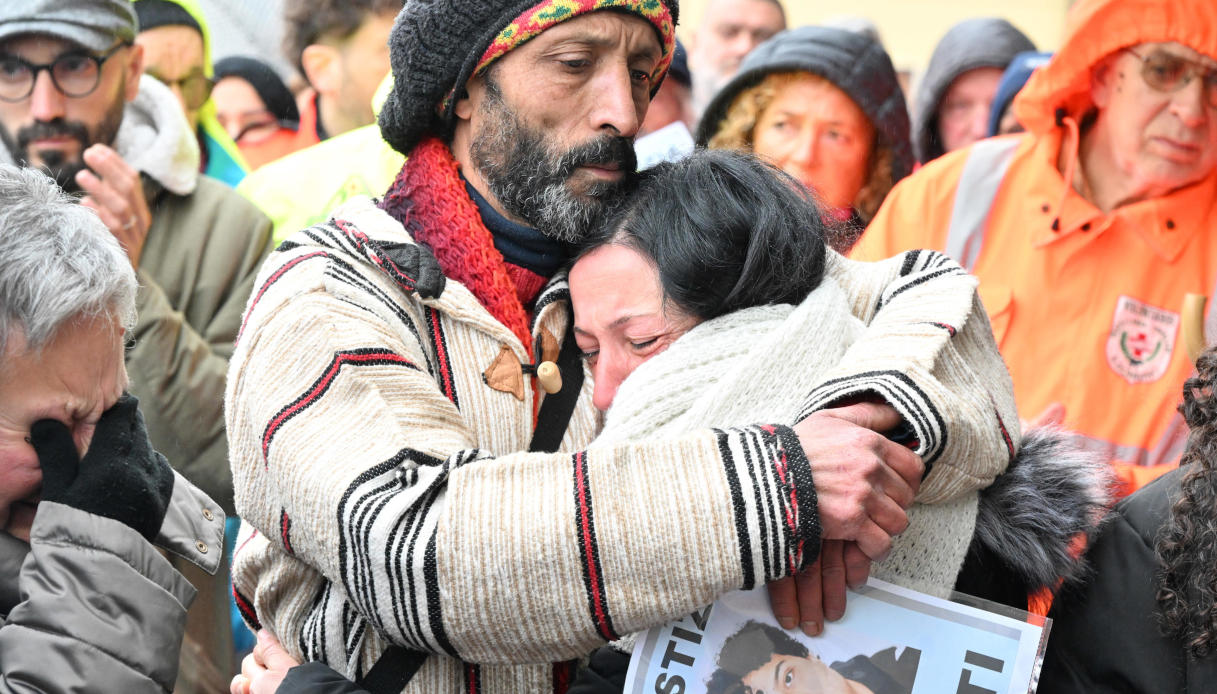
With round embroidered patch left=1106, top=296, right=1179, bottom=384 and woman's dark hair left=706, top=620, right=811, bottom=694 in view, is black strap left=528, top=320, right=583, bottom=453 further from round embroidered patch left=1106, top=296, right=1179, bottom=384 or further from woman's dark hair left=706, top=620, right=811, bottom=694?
round embroidered patch left=1106, top=296, right=1179, bottom=384

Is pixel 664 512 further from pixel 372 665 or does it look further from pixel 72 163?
pixel 72 163

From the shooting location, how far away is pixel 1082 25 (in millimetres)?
3783

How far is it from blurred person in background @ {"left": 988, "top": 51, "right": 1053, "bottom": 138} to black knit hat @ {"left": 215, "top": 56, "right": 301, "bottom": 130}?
290cm

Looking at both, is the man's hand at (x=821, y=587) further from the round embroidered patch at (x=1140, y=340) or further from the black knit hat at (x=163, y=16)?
the black knit hat at (x=163, y=16)

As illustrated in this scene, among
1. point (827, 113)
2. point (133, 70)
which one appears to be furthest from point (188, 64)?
point (827, 113)

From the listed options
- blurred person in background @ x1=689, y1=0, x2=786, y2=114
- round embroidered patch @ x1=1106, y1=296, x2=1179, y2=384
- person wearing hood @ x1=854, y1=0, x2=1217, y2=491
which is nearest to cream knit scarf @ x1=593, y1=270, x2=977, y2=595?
person wearing hood @ x1=854, y1=0, x2=1217, y2=491

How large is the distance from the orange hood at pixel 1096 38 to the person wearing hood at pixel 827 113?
1.85 ft

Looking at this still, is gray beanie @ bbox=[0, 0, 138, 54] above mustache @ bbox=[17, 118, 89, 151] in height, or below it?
above

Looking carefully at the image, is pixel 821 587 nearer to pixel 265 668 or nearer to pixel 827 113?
pixel 265 668

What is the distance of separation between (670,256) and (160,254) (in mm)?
2011

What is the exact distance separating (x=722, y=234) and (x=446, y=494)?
0.66 m

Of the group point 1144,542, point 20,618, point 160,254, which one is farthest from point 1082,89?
point 20,618

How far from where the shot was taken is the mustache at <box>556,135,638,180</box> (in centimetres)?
226

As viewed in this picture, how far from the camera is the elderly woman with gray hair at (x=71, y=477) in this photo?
1.88 meters
